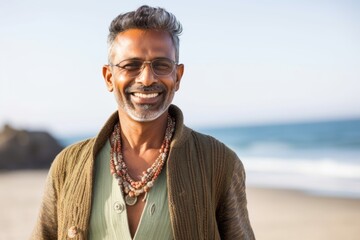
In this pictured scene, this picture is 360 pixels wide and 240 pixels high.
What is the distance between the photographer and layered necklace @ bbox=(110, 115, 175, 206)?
2.31 metres

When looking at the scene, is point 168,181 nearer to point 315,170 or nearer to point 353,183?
point 353,183

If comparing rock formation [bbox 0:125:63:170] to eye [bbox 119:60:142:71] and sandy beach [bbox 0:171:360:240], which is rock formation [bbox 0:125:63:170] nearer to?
sandy beach [bbox 0:171:360:240]

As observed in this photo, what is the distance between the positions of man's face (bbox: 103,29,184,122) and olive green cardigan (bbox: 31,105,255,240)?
0.58 ft

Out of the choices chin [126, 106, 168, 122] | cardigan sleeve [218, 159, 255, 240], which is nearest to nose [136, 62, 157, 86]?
chin [126, 106, 168, 122]

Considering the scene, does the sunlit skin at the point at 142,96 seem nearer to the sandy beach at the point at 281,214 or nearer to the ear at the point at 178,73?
the ear at the point at 178,73

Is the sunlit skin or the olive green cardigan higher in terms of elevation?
the sunlit skin

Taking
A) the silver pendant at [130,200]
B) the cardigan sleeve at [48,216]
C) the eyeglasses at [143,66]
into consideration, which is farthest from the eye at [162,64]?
the cardigan sleeve at [48,216]

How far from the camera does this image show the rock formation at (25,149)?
629 inches

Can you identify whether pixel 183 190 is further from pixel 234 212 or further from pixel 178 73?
pixel 178 73

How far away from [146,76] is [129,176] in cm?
44

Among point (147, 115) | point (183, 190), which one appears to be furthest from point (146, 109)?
point (183, 190)

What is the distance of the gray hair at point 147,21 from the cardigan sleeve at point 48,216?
2.26 feet

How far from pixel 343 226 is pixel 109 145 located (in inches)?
287

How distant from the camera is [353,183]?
13.4 meters
